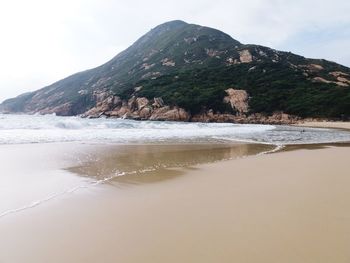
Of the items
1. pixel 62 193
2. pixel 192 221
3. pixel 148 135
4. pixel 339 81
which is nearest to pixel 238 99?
pixel 339 81

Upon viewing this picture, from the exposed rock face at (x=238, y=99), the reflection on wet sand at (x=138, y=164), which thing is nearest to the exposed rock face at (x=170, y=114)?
the exposed rock face at (x=238, y=99)

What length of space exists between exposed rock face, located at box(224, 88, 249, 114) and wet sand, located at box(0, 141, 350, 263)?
47.9 meters

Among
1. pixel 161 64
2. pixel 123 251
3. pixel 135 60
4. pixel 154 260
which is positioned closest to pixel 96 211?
pixel 123 251

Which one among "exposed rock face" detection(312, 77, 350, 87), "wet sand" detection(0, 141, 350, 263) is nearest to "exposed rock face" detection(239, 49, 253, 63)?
"exposed rock face" detection(312, 77, 350, 87)

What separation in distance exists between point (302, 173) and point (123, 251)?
195 inches

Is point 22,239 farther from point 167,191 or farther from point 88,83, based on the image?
point 88,83

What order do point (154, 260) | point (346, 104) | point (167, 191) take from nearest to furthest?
point (154, 260)
point (167, 191)
point (346, 104)

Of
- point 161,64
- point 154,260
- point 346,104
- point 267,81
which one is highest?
point 161,64

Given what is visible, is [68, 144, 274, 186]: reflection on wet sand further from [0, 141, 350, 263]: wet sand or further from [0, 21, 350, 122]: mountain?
[0, 21, 350, 122]: mountain

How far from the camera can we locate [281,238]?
3.43 m

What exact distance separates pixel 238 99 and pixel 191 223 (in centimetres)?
5260

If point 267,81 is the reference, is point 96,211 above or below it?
below

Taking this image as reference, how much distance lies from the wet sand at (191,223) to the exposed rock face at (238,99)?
47900 millimetres

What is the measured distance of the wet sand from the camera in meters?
3.12
